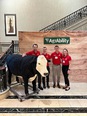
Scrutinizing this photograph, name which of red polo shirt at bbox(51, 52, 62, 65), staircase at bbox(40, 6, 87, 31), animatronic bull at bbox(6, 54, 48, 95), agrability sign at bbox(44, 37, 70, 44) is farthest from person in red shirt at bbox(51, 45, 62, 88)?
staircase at bbox(40, 6, 87, 31)

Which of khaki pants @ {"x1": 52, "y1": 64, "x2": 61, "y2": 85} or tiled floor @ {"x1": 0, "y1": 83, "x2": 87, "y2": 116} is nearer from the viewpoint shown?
tiled floor @ {"x1": 0, "y1": 83, "x2": 87, "y2": 116}

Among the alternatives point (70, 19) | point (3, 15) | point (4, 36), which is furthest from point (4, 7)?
point (70, 19)

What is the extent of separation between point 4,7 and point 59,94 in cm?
747

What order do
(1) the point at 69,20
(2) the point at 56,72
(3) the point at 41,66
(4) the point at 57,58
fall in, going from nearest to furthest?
1. (3) the point at 41,66
2. (4) the point at 57,58
3. (2) the point at 56,72
4. (1) the point at 69,20

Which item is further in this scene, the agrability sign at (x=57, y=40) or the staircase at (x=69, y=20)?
the staircase at (x=69, y=20)

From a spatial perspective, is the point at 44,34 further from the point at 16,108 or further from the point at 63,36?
the point at 16,108

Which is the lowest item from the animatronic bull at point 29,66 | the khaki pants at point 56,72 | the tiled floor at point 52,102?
the tiled floor at point 52,102

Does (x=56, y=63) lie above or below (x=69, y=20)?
below

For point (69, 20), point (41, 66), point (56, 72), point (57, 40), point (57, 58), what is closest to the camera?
point (41, 66)

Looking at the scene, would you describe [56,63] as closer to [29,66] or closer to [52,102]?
[29,66]

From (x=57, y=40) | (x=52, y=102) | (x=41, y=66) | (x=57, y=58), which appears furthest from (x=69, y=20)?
(x=52, y=102)

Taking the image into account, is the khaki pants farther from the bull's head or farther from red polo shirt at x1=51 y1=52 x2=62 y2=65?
the bull's head

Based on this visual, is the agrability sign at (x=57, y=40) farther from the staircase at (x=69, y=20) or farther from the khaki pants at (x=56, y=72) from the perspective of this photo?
the staircase at (x=69, y=20)

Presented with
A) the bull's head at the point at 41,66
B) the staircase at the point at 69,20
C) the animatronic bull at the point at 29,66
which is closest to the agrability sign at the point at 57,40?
the animatronic bull at the point at 29,66
